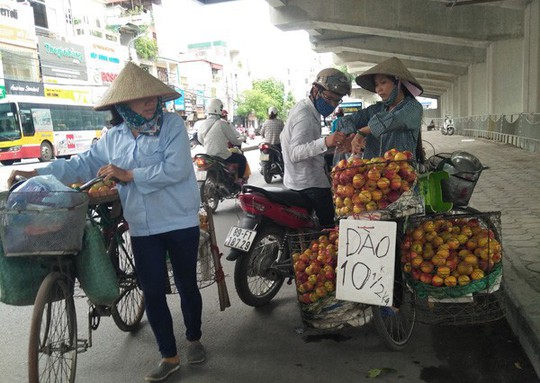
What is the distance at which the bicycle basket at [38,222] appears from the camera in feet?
7.89

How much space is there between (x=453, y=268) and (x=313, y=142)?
1421 millimetres

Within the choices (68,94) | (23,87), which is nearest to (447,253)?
(23,87)

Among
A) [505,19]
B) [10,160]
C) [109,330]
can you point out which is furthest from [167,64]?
[109,330]

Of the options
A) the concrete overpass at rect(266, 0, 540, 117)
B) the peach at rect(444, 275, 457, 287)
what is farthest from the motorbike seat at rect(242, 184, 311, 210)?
the concrete overpass at rect(266, 0, 540, 117)

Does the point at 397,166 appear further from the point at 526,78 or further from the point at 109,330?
the point at 526,78

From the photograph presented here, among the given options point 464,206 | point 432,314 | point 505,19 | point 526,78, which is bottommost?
point 432,314

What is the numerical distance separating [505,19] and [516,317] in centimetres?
1780

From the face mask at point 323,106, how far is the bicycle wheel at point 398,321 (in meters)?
1.60

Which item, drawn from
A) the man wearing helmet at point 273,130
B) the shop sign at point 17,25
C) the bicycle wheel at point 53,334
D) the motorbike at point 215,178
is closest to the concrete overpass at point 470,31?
the man wearing helmet at point 273,130

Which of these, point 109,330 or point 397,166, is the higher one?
point 397,166

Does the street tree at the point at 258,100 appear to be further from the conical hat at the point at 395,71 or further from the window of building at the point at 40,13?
the conical hat at the point at 395,71

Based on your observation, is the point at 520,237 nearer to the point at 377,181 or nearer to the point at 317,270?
the point at 317,270

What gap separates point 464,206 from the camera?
11.3ft

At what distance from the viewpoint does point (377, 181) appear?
2713 mm
